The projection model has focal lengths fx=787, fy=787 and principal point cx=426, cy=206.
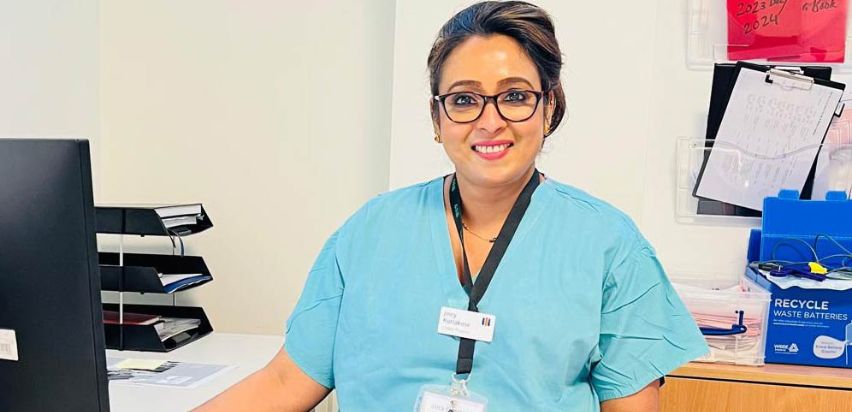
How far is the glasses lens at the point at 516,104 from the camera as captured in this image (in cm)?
125

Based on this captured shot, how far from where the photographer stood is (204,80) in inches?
92.4

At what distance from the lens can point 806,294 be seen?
69.2 inches

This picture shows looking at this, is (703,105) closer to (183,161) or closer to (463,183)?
(463,183)

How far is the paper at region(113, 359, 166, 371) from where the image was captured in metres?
1.81

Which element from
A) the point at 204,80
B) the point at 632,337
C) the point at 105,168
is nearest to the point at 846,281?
the point at 632,337

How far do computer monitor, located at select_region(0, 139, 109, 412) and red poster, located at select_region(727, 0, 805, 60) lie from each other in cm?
167

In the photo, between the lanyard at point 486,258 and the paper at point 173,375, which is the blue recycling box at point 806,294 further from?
the paper at point 173,375

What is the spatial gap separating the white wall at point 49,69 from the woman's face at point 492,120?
1262 millimetres

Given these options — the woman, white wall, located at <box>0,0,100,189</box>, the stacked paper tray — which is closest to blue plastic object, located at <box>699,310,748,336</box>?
the stacked paper tray

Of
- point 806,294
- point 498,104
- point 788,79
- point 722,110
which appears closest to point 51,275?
point 498,104

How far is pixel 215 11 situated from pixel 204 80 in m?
0.21

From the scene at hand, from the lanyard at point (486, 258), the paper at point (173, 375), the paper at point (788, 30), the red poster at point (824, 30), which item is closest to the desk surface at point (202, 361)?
the paper at point (173, 375)

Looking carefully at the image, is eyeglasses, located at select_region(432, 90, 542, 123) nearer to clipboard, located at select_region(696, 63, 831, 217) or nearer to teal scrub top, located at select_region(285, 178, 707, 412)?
teal scrub top, located at select_region(285, 178, 707, 412)

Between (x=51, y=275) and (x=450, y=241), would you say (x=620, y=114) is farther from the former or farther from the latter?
(x=51, y=275)
